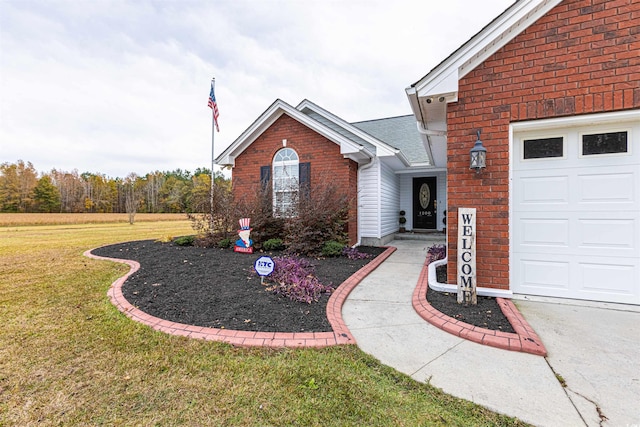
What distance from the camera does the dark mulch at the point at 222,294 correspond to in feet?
10.7

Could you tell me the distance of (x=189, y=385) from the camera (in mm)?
2127

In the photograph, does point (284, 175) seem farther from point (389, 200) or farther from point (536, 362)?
point (536, 362)

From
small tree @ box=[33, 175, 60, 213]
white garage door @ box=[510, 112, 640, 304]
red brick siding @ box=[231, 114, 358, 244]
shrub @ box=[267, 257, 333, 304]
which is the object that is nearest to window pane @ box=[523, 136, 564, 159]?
white garage door @ box=[510, 112, 640, 304]

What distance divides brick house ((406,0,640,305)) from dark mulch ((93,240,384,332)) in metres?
2.51

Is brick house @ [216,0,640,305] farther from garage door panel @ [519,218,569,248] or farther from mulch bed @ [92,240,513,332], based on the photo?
mulch bed @ [92,240,513,332]

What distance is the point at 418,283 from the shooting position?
189 inches

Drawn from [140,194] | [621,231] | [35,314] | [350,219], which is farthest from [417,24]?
[140,194]

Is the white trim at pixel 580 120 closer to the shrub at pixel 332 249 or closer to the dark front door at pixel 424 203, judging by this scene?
the shrub at pixel 332 249

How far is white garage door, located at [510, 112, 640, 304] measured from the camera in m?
3.67

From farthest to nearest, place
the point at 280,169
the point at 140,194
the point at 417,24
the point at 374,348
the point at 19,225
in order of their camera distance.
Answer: the point at 140,194 < the point at 19,225 < the point at 280,169 < the point at 417,24 < the point at 374,348

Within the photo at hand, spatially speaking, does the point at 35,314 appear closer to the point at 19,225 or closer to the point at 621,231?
the point at 621,231

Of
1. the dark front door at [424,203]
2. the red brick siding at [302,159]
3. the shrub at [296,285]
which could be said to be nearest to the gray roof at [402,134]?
the dark front door at [424,203]

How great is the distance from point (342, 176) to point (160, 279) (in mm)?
5709

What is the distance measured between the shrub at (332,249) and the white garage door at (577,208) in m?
3.88
